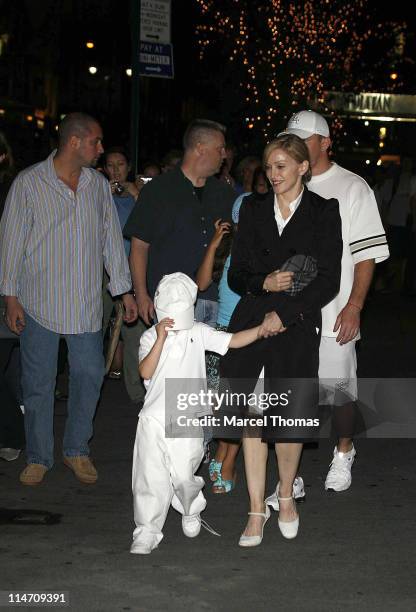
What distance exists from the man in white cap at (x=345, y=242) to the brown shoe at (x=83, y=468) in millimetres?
1494

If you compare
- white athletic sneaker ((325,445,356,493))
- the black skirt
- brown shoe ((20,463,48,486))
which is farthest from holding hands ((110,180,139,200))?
the black skirt

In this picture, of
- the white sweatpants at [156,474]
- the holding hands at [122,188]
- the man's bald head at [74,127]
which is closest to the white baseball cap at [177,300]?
the white sweatpants at [156,474]

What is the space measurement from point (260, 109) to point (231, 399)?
80.4ft

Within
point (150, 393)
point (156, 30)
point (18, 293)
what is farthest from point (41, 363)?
point (156, 30)

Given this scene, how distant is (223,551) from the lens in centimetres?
603

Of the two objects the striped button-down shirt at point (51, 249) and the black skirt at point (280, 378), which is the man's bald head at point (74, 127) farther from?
the black skirt at point (280, 378)

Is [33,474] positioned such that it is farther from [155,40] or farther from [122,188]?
[155,40]

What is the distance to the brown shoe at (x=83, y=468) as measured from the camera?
7.49 m

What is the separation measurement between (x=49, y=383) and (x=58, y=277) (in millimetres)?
650

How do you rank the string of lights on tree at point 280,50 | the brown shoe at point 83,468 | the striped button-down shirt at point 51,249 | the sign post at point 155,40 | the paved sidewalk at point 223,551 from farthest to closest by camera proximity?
the string of lights on tree at point 280,50 < the sign post at point 155,40 < the brown shoe at point 83,468 < the striped button-down shirt at point 51,249 < the paved sidewalk at point 223,551

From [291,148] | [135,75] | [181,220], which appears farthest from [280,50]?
[291,148]

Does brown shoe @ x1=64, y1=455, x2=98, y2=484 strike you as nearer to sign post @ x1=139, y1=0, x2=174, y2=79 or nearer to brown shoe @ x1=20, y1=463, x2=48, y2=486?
brown shoe @ x1=20, y1=463, x2=48, y2=486

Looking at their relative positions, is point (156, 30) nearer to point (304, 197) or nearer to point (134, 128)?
point (134, 128)

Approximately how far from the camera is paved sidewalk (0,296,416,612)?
532cm
